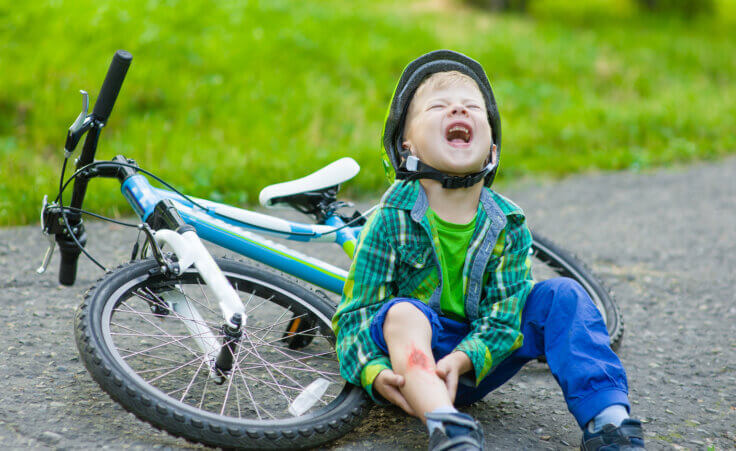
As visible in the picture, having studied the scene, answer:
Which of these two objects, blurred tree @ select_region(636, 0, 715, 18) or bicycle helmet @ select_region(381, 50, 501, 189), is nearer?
bicycle helmet @ select_region(381, 50, 501, 189)

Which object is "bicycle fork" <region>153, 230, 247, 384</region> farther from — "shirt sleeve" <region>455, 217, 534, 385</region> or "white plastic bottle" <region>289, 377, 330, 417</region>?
"shirt sleeve" <region>455, 217, 534, 385</region>

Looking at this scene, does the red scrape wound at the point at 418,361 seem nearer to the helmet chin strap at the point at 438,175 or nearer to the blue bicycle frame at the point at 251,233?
the helmet chin strap at the point at 438,175

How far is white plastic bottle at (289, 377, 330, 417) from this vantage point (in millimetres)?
2342

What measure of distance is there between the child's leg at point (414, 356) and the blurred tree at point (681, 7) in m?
12.5

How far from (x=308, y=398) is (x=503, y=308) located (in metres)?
0.71

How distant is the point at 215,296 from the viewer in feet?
7.50

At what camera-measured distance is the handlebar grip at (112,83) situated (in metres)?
2.48

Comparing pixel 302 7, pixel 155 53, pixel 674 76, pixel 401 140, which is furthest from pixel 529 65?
pixel 401 140

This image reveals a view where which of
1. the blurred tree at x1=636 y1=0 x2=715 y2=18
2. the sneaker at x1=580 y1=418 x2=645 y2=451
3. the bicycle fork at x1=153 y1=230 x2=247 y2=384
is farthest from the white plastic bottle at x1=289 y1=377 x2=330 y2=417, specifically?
the blurred tree at x1=636 y1=0 x2=715 y2=18

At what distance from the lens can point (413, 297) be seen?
2.41 metres

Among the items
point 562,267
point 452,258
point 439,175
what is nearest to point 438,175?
point 439,175

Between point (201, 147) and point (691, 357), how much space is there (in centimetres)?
425

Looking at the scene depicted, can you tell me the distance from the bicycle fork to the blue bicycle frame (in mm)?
229

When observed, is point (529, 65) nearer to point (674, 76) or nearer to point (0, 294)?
point (674, 76)
